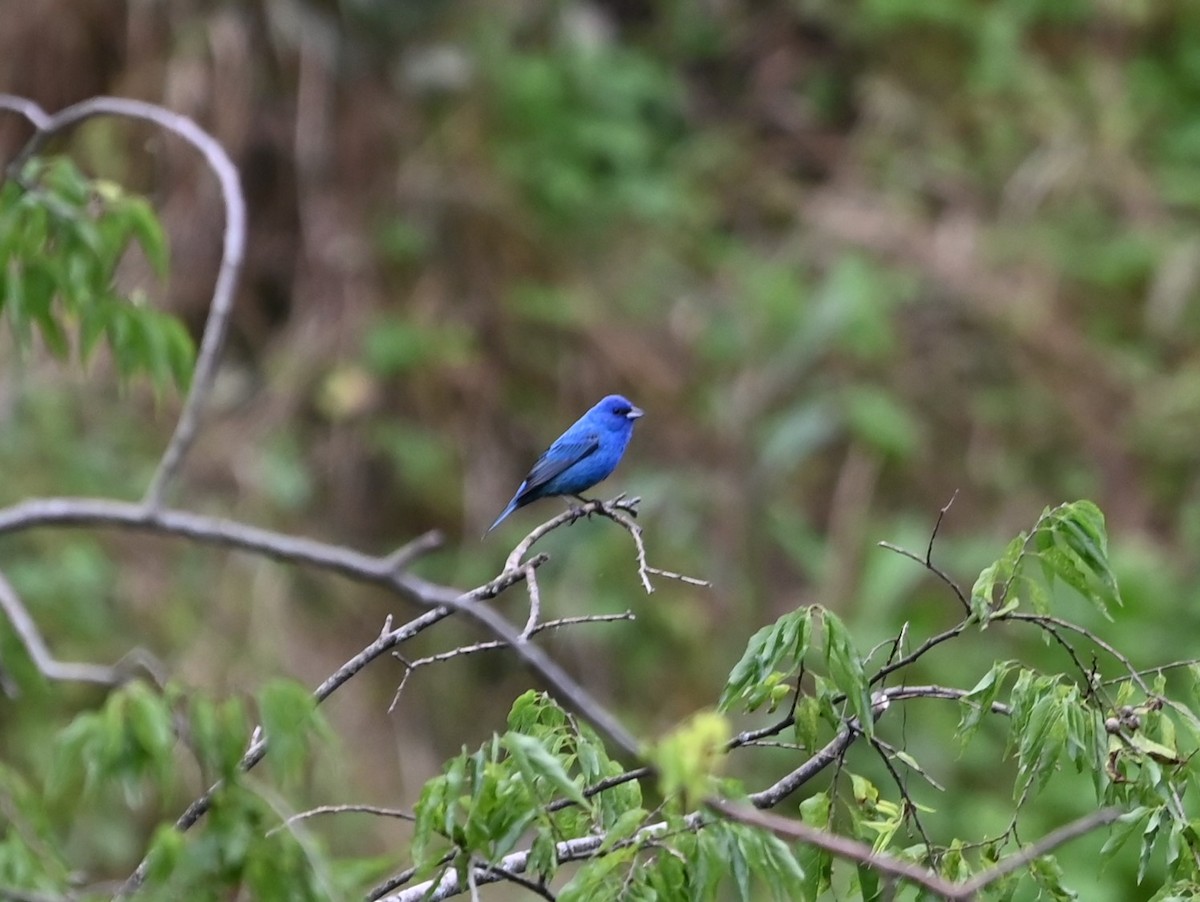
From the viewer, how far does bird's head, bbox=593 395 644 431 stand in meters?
5.13

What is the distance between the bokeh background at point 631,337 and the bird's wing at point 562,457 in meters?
2.08

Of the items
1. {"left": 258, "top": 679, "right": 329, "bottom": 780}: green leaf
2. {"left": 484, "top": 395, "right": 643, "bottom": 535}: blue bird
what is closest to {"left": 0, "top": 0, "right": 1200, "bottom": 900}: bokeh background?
{"left": 484, "top": 395, "right": 643, "bottom": 535}: blue bird

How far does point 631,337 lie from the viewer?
8391 millimetres

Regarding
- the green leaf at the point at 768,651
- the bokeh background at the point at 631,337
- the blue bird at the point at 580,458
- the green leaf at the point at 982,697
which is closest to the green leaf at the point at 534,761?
the green leaf at the point at 768,651

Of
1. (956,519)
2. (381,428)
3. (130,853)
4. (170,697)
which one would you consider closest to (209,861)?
(170,697)

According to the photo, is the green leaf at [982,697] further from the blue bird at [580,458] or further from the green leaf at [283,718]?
the blue bird at [580,458]

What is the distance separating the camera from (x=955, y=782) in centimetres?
702

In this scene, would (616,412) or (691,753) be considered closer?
(691,753)

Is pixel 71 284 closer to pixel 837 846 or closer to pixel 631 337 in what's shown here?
pixel 837 846

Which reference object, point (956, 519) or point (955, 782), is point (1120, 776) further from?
point (956, 519)

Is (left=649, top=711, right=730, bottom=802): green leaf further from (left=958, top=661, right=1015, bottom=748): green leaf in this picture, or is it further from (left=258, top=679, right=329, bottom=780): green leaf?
(left=958, top=661, right=1015, bottom=748): green leaf

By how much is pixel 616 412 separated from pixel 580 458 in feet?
0.96

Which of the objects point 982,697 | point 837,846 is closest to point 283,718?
point 837,846

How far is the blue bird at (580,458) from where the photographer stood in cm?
498
